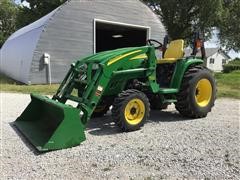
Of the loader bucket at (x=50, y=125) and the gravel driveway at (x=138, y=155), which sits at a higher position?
the loader bucket at (x=50, y=125)

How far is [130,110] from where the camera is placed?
6.20 m

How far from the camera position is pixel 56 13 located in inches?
622

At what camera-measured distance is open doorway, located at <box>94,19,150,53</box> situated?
61.7 ft

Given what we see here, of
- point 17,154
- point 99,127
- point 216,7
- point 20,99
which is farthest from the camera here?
point 216,7

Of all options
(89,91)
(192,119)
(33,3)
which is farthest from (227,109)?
(33,3)

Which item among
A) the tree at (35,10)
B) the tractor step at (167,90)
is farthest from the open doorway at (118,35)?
the tree at (35,10)

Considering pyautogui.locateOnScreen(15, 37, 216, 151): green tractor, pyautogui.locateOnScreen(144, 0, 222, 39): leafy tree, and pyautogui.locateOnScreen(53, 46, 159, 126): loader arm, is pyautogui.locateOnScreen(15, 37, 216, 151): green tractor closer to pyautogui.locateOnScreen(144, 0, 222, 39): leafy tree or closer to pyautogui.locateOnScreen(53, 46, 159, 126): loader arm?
pyautogui.locateOnScreen(53, 46, 159, 126): loader arm

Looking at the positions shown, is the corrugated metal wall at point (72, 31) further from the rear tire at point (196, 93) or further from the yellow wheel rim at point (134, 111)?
the yellow wheel rim at point (134, 111)

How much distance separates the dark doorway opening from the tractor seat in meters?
11.0

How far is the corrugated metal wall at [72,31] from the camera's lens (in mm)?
15492

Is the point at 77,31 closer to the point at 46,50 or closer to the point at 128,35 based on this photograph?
the point at 46,50

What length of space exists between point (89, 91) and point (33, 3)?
3269 centimetres

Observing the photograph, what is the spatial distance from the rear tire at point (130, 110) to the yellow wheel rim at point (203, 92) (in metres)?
1.73

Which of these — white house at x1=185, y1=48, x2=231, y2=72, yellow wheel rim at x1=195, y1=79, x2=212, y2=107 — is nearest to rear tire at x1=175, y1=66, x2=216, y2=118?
yellow wheel rim at x1=195, y1=79, x2=212, y2=107
